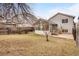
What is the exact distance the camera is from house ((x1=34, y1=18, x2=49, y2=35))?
199 centimetres

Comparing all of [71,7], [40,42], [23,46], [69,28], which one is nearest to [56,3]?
[71,7]

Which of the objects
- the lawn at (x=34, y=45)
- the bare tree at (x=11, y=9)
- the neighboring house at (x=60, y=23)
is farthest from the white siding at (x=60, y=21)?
the bare tree at (x=11, y=9)

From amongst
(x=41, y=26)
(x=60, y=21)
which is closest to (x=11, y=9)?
(x=41, y=26)

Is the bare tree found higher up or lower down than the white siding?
higher up

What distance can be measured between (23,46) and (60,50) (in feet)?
1.23

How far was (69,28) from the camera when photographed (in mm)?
1951

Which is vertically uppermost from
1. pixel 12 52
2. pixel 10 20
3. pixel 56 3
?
pixel 56 3

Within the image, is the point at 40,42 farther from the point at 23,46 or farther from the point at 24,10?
the point at 24,10

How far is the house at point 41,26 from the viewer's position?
199cm

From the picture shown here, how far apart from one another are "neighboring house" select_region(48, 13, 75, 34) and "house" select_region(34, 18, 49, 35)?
0.04 meters

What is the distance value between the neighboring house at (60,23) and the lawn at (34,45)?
0.09 meters

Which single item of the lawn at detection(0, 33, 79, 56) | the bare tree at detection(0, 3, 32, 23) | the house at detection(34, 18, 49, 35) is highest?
the bare tree at detection(0, 3, 32, 23)

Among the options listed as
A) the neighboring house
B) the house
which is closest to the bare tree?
the house

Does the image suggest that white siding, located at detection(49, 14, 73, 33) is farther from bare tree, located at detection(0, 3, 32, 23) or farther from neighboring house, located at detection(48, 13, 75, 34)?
bare tree, located at detection(0, 3, 32, 23)
